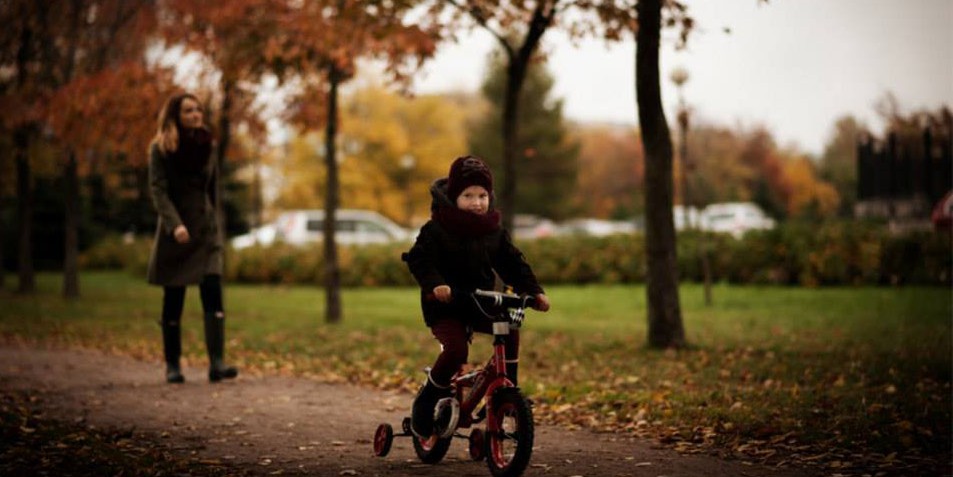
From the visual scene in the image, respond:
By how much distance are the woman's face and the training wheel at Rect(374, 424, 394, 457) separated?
12.9 feet

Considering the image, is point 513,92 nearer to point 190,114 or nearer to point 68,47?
point 190,114

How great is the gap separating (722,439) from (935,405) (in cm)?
190

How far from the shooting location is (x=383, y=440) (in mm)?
5629

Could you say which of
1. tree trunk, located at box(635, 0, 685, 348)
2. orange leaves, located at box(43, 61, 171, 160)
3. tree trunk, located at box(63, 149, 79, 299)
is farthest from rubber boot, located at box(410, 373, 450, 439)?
tree trunk, located at box(63, 149, 79, 299)

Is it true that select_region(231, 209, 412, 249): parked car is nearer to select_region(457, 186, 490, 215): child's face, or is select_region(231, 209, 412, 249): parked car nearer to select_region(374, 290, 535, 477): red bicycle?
select_region(374, 290, 535, 477): red bicycle

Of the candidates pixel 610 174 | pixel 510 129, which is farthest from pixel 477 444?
pixel 610 174

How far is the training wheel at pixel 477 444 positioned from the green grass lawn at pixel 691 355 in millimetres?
1422

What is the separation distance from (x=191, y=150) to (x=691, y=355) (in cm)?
529

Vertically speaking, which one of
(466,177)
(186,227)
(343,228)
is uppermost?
(343,228)

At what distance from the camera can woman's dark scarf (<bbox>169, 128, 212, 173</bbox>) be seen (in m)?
8.48

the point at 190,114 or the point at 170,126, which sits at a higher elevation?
the point at 190,114

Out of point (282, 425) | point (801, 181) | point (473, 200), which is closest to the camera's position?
point (473, 200)

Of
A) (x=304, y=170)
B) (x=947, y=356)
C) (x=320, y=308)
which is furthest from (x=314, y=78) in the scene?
(x=304, y=170)

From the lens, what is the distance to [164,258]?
848 cm
